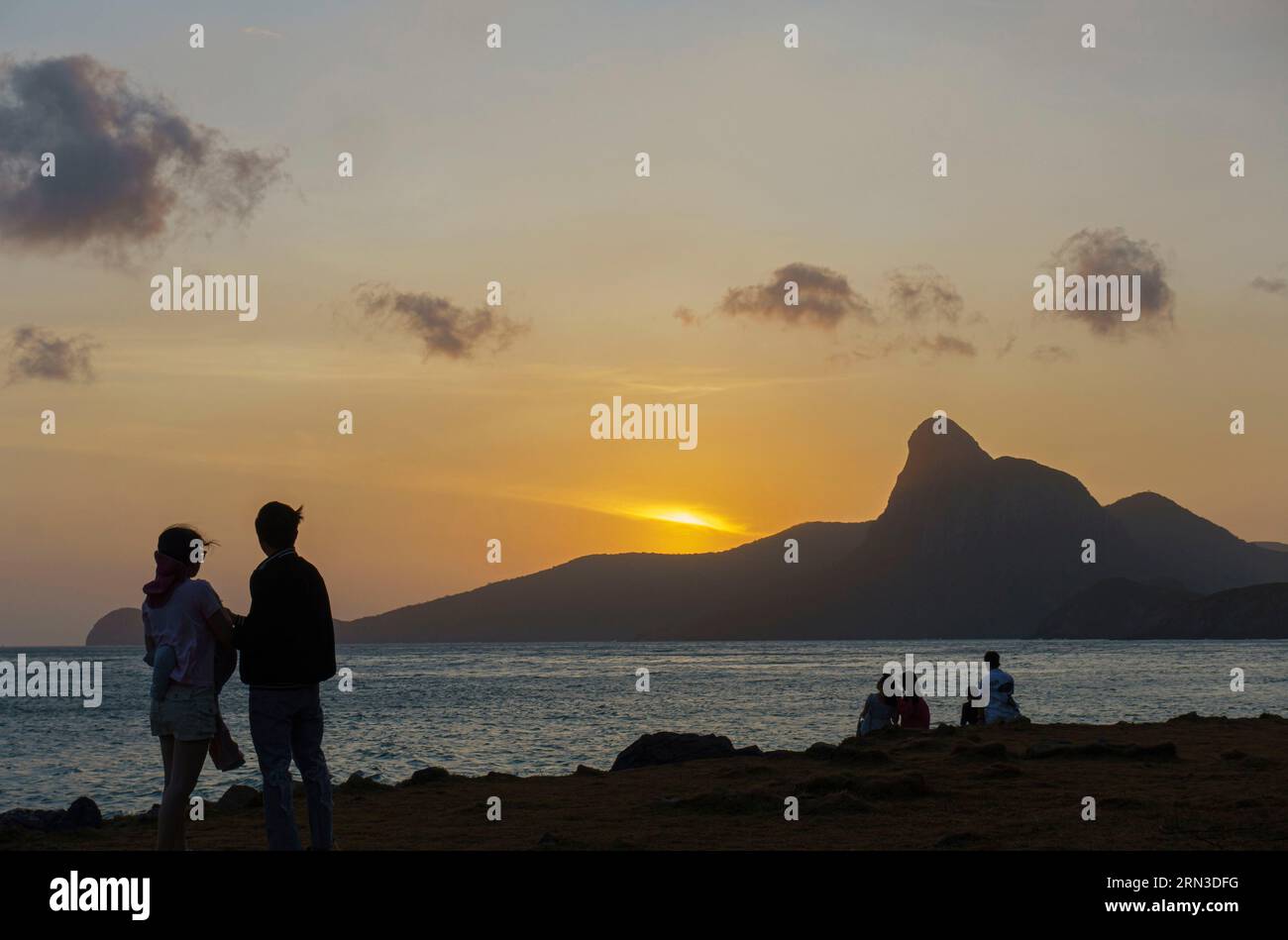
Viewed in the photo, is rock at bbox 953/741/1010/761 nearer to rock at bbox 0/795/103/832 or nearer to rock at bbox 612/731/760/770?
rock at bbox 612/731/760/770

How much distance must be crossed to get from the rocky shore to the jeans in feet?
11.0

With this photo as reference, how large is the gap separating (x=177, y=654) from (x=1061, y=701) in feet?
186

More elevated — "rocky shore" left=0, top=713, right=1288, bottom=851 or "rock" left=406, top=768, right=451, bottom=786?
"rocky shore" left=0, top=713, right=1288, bottom=851

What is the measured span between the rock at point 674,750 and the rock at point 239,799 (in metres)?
6.80

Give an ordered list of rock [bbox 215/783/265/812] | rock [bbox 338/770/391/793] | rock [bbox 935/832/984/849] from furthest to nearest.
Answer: rock [bbox 338/770/391/793] < rock [bbox 215/783/265/812] < rock [bbox 935/832/984/849]

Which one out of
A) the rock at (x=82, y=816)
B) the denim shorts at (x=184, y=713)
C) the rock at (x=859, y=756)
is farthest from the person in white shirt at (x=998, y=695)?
the denim shorts at (x=184, y=713)

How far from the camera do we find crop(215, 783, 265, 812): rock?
16625 millimetres

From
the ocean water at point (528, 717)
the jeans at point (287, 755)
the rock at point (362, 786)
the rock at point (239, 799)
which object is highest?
the jeans at point (287, 755)

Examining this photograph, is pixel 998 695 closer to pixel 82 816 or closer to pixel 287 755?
pixel 82 816

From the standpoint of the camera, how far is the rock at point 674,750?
70.9 feet

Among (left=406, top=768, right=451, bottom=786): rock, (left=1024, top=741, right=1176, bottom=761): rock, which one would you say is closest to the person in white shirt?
(left=1024, top=741, right=1176, bottom=761): rock

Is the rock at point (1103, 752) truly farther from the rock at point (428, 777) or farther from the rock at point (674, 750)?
the rock at point (428, 777)

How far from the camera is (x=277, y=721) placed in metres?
8.86
